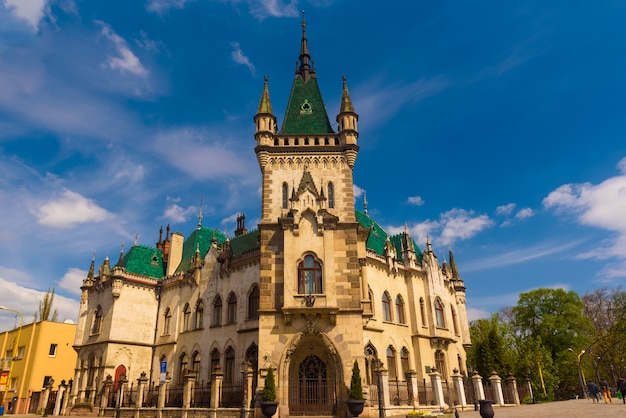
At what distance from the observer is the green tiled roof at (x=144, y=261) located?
39281mm

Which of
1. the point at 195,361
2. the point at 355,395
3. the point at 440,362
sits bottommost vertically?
the point at 355,395

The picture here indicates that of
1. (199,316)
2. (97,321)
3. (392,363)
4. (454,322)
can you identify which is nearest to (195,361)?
A: (199,316)

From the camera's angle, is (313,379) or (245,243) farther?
(245,243)

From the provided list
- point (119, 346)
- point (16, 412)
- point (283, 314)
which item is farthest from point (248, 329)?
point (16, 412)

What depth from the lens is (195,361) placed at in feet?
110

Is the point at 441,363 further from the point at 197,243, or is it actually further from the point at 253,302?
the point at 197,243

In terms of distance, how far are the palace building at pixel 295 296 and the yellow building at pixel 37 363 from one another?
432 inches

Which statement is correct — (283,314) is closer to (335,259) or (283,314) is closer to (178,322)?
(335,259)

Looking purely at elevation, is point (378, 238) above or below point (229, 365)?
above

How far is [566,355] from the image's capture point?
162 feet

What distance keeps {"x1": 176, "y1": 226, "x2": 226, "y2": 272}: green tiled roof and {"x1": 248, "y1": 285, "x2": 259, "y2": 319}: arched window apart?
903 cm

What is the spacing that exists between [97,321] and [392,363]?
24.7 metres

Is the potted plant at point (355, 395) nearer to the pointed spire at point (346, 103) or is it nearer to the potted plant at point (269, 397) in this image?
the potted plant at point (269, 397)

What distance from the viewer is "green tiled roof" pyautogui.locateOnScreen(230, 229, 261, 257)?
3403 centimetres
